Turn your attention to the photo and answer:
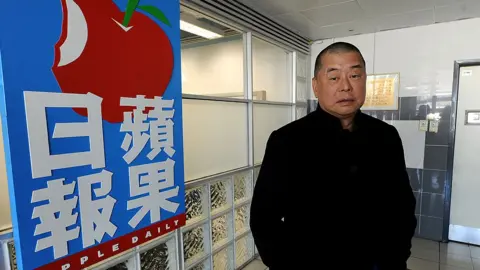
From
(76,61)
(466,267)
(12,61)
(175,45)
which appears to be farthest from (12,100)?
(466,267)

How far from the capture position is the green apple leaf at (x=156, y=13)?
1.63 meters

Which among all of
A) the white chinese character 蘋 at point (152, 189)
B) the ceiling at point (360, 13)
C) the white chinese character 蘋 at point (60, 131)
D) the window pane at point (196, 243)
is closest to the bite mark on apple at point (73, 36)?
the white chinese character 蘋 at point (60, 131)

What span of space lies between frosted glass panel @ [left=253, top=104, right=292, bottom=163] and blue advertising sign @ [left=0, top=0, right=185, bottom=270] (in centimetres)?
148

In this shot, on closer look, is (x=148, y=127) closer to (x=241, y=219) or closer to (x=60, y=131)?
(x=60, y=131)

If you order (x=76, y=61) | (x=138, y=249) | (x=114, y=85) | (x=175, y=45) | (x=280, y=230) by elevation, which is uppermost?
(x=175, y=45)

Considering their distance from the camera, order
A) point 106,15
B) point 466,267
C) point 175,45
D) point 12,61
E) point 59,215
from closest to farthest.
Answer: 1. point 12,61
2. point 59,215
3. point 106,15
4. point 175,45
5. point 466,267

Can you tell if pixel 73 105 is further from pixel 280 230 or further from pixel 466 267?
pixel 466 267

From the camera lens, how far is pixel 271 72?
11.9ft

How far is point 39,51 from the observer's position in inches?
46.6

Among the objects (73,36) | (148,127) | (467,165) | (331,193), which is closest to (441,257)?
(467,165)

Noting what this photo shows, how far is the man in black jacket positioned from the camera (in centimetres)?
110

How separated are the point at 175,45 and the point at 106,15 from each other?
1.61 feet

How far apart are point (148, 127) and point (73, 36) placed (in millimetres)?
608

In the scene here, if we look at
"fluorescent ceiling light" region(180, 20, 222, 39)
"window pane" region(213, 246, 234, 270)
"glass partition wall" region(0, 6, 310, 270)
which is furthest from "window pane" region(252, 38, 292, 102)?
"window pane" region(213, 246, 234, 270)
